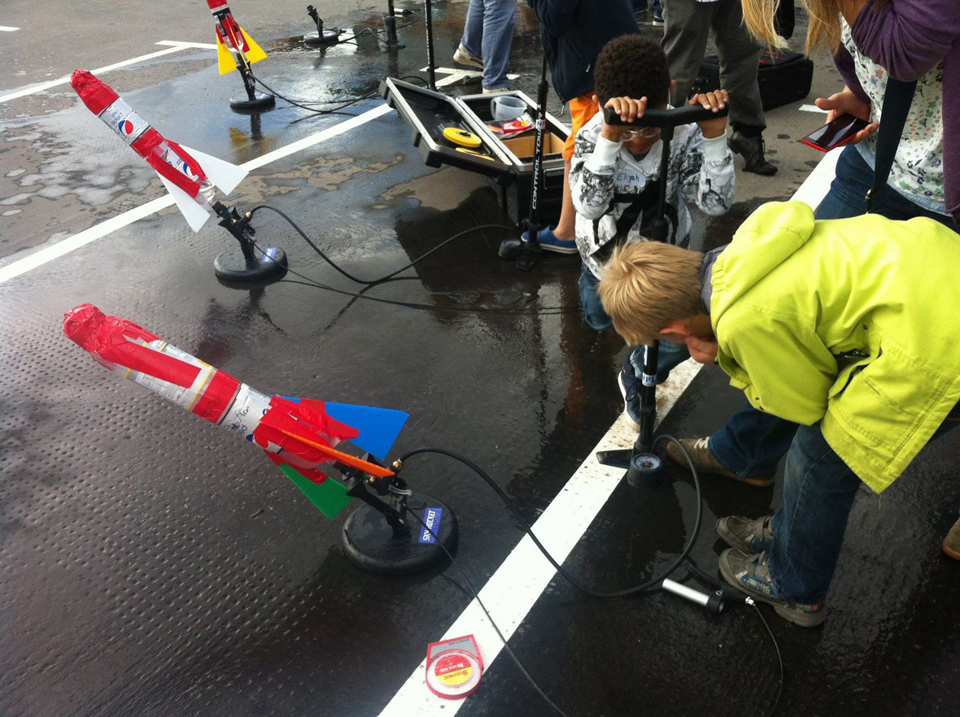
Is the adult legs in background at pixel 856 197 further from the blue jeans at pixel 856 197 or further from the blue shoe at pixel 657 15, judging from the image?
the blue shoe at pixel 657 15

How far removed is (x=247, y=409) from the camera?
2.35 m

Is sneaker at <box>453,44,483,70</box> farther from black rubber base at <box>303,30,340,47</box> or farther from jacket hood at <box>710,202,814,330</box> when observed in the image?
jacket hood at <box>710,202,814,330</box>

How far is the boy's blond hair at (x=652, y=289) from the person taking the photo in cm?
206

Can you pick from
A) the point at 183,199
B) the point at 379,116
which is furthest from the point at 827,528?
the point at 379,116

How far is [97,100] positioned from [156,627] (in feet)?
9.06

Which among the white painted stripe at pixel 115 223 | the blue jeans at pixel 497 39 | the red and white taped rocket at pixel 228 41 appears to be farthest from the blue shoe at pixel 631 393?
the red and white taped rocket at pixel 228 41

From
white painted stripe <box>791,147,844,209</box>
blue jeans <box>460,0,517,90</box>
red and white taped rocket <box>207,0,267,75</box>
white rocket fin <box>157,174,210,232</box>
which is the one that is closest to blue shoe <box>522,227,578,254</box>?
white painted stripe <box>791,147,844,209</box>

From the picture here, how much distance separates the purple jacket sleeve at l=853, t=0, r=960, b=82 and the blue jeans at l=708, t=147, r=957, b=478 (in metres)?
0.45

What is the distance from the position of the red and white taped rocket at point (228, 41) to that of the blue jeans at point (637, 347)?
508cm

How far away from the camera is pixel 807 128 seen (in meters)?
6.45

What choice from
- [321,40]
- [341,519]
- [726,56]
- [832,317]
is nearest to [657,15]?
[321,40]

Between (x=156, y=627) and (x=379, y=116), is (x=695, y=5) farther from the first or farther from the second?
(x=156, y=627)

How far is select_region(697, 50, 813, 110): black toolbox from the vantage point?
262 inches

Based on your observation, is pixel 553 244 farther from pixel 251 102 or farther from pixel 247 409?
pixel 251 102
